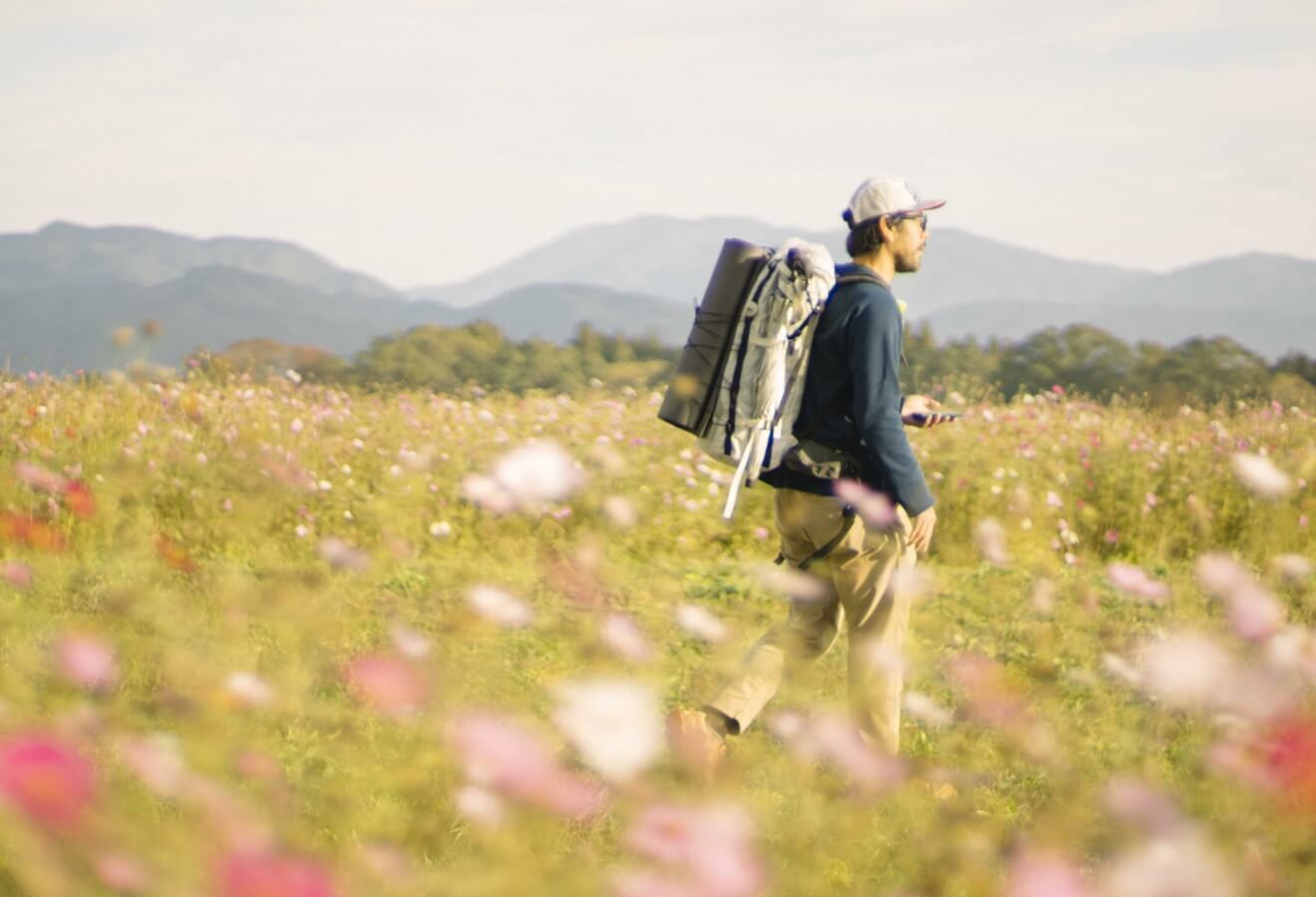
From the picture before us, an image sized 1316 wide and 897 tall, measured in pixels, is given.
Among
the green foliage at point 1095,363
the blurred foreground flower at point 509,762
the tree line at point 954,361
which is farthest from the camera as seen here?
the green foliage at point 1095,363

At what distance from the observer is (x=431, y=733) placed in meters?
3.38

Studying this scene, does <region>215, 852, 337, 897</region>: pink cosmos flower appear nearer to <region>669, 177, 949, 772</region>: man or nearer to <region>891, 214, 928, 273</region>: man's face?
<region>669, 177, 949, 772</region>: man

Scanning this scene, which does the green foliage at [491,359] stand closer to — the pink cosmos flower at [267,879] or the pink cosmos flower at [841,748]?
the pink cosmos flower at [841,748]

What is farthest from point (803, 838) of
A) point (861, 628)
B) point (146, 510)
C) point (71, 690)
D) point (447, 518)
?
point (146, 510)

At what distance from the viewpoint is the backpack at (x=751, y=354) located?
3188 mm

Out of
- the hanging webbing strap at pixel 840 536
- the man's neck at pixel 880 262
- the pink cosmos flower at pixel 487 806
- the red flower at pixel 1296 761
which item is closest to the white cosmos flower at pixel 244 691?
the pink cosmos flower at pixel 487 806

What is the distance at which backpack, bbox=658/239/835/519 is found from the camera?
319 centimetres

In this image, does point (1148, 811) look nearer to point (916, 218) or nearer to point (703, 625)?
point (916, 218)

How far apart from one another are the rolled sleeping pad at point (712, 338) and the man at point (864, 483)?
10.2 inches

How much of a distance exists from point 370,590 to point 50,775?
3.94m

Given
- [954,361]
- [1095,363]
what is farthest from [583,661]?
[1095,363]

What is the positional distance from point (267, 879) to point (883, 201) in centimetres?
256

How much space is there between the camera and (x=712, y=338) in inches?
131

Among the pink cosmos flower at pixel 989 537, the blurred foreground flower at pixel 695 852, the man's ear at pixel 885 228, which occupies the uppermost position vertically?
the man's ear at pixel 885 228
